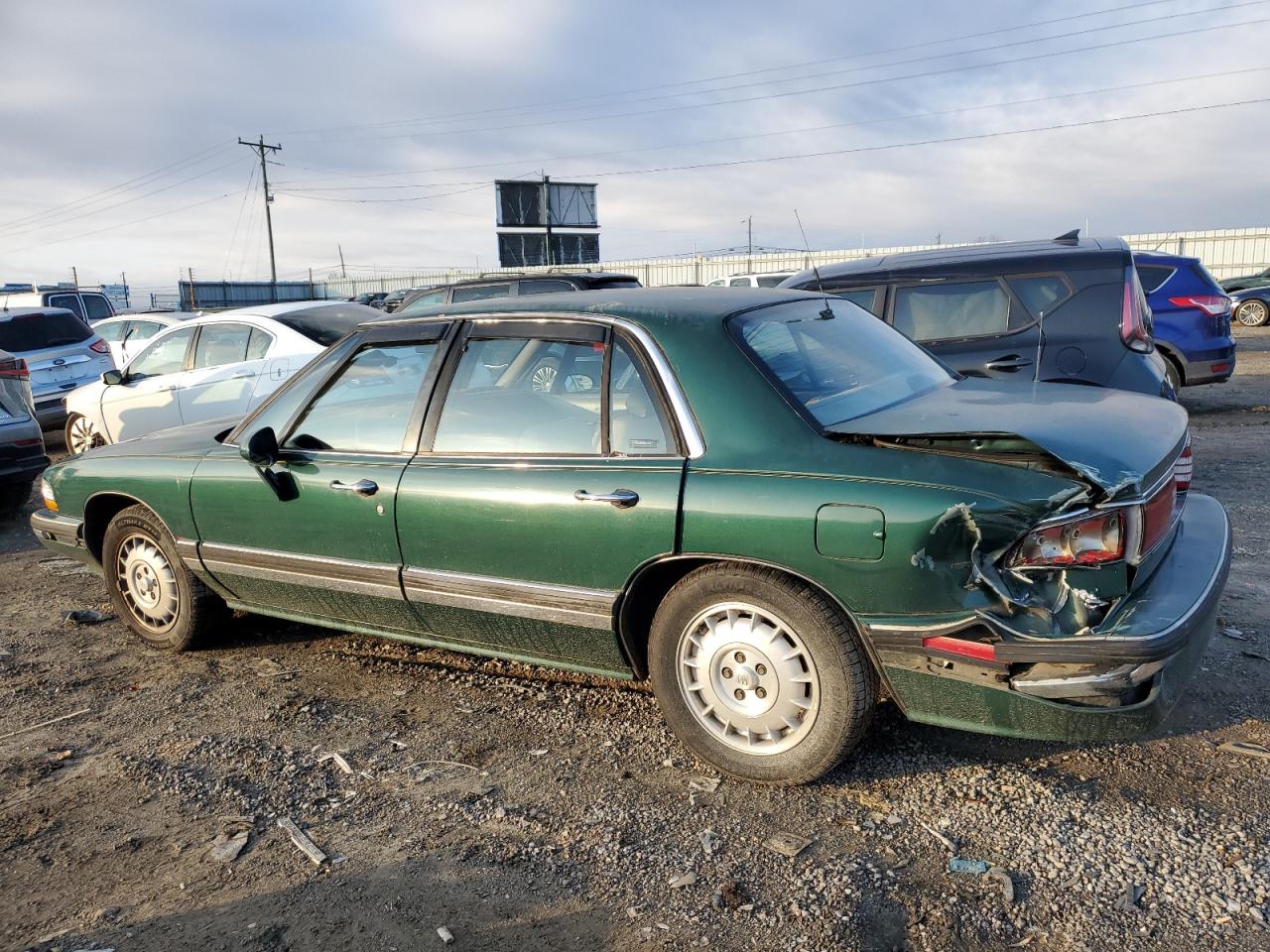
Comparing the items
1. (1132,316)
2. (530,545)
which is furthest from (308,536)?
(1132,316)

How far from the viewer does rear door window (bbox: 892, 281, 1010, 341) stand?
20.4 ft

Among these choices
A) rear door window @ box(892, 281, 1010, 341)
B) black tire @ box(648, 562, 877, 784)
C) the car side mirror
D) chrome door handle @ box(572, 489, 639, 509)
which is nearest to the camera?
black tire @ box(648, 562, 877, 784)

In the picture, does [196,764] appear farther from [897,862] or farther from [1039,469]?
[1039,469]

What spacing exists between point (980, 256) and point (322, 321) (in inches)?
222

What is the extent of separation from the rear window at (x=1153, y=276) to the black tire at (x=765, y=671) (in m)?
9.23

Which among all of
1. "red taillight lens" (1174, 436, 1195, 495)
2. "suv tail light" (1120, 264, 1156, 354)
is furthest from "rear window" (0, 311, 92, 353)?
"red taillight lens" (1174, 436, 1195, 495)

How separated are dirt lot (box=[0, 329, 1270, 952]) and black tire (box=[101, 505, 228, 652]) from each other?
39cm

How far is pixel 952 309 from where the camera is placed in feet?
20.9

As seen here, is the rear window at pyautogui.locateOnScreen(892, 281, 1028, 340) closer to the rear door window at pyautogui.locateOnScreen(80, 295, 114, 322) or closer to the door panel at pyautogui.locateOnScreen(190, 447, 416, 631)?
the door panel at pyautogui.locateOnScreen(190, 447, 416, 631)

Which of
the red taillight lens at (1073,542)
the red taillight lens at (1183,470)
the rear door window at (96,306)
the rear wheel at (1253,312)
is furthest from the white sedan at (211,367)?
the rear wheel at (1253,312)

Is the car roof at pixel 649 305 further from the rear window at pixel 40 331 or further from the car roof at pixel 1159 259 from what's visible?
the rear window at pixel 40 331

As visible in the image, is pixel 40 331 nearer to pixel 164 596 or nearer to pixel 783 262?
pixel 164 596

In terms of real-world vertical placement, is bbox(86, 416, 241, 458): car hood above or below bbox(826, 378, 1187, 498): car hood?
below

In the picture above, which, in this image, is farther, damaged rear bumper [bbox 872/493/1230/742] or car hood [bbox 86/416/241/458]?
car hood [bbox 86/416/241/458]
